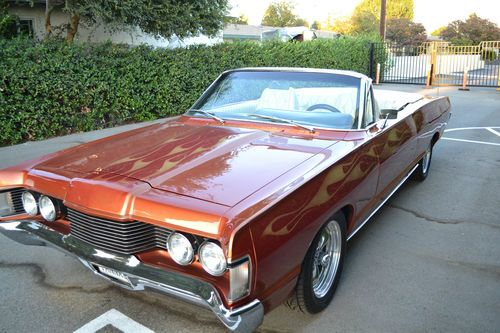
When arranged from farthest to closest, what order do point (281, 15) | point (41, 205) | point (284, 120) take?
point (281, 15), point (284, 120), point (41, 205)

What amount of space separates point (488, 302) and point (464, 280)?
0.32 m

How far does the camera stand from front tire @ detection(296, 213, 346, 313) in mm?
2777

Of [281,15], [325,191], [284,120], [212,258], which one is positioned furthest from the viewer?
[281,15]

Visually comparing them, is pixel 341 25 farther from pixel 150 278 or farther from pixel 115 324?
pixel 150 278

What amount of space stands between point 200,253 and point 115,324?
39.7 inches

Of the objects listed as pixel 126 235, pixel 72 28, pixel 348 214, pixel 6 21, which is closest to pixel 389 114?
pixel 348 214

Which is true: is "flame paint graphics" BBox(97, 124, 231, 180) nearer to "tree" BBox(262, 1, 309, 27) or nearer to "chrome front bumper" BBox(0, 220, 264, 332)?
"chrome front bumper" BBox(0, 220, 264, 332)

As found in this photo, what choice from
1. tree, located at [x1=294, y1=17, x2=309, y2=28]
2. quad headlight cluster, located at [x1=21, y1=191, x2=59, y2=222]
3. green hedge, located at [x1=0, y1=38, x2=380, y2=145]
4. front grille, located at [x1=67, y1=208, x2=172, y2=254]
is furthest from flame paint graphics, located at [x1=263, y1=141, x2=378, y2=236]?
tree, located at [x1=294, y1=17, x2=309, y2=28]

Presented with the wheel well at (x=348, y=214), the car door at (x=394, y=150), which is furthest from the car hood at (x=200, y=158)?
the car door at (x=394, y=150)

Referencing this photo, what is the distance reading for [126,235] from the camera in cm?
249

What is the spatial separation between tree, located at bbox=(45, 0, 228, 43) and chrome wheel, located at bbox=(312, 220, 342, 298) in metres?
7.24

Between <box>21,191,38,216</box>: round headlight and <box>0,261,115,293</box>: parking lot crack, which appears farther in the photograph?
<box>0,261,115,293</box>: parking lot crack

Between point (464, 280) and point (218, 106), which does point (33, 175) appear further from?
point (464, 280)

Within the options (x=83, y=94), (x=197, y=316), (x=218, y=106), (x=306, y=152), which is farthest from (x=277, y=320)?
(x=83, y=94)
